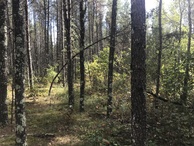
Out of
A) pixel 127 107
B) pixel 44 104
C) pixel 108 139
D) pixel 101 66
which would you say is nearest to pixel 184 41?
pixel 101 66

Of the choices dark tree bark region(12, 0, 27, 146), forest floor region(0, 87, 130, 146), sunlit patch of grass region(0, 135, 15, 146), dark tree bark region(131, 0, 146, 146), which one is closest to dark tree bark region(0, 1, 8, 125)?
forest floor region(0, 87, 130, 146)

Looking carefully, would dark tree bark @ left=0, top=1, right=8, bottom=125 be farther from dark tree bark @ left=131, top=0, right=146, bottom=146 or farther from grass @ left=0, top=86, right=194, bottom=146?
dark tree bark @ left=131, top=0, right=146, bottom=146

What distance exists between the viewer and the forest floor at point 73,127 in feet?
33.1

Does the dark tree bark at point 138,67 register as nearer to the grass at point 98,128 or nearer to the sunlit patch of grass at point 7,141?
the grass at point 98,128

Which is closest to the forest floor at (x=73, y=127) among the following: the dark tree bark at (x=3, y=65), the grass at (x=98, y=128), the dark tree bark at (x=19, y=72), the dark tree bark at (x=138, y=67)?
the grass at (x=98, y=128)

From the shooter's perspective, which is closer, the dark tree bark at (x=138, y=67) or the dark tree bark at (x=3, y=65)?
the dark tree bark at (x=138, y=67)

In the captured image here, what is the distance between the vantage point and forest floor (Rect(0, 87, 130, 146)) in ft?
→ 33.1

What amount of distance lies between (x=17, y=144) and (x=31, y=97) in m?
11.2

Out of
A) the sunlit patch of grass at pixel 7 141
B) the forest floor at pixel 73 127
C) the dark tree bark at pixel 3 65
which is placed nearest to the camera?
the sunlit patch of grass at pixel 7 141

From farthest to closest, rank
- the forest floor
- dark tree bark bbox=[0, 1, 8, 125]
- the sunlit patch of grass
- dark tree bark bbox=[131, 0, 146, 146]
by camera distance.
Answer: dark tree bark bbox=[0, 1, 8, 125] → the forest floor → the sunlit patch of grass → dark tree bark bbox=[131, 0, 146, 146]

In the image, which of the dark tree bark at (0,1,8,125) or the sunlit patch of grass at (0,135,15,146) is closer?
the sunlit patch of grass at (0,135,15,146)

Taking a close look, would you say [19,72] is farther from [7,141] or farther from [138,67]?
[138,67]

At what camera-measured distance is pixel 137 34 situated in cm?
556

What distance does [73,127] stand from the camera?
1194 centimetres
